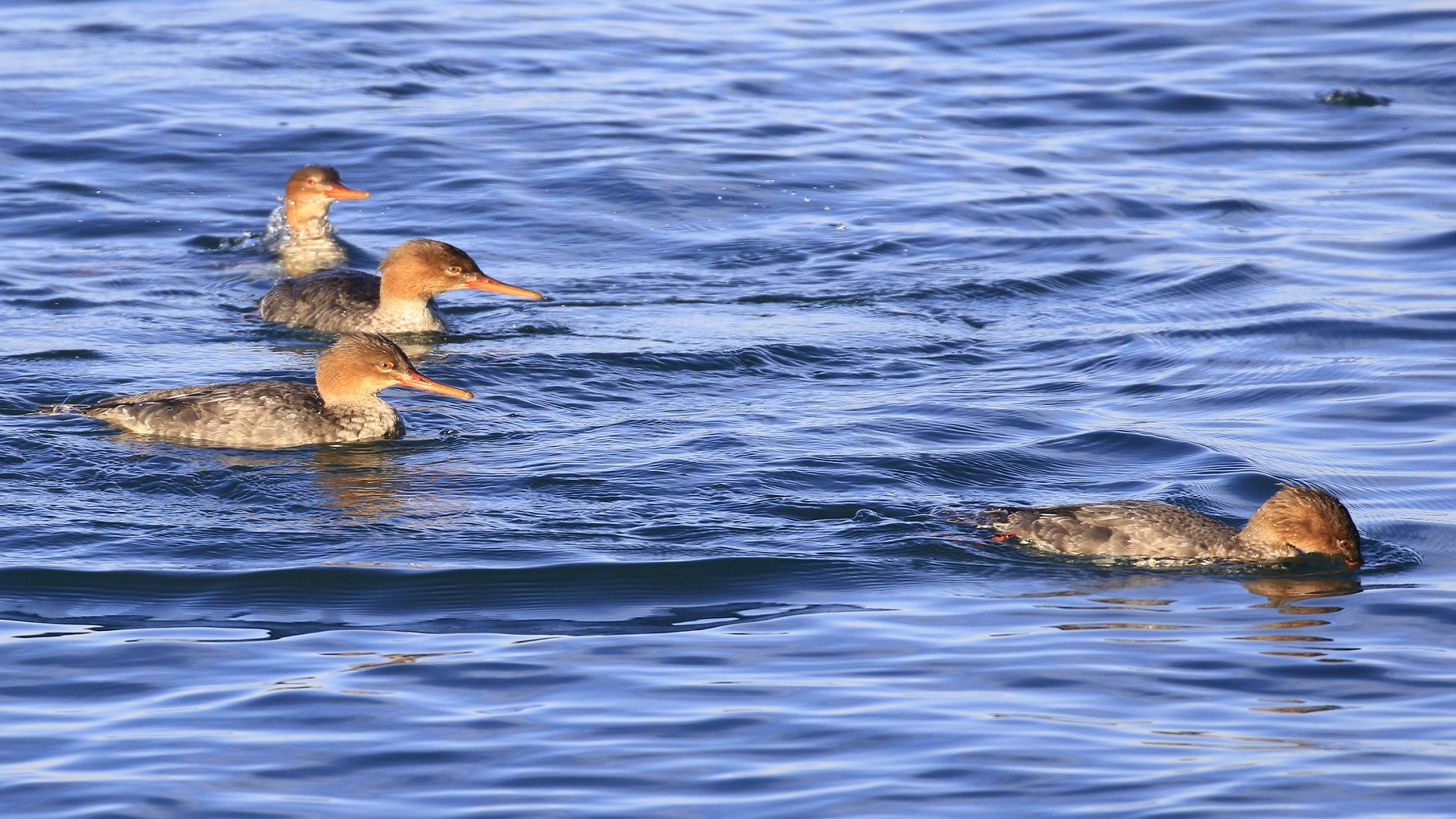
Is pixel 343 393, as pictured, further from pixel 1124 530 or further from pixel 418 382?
pixel 1124 530

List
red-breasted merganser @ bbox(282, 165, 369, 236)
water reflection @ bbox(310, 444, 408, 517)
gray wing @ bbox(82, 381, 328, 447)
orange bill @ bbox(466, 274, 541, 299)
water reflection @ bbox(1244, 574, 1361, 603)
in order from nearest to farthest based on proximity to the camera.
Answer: water reflection @ bbox(1244, 574, 1361, 603), water reflection @ bbox(310, 444, 408, 517), gray wing @ bbox(82, 381, 328, 447), orange bill @ bbox(466, 274, 541, 299), red-breasted merganser @ bbox(282, 165, 369, 236)

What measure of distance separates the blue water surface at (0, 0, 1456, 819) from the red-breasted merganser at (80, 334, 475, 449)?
0.47 feet

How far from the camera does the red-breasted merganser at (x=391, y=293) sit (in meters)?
13.8

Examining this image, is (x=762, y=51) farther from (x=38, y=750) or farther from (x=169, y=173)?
(x=38, y=750)

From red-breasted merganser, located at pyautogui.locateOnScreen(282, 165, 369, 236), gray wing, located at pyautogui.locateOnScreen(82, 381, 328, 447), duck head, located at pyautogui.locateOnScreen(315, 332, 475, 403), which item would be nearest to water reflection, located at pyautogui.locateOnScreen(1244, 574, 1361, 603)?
duck head, located at pyautogui.locateOnScreen(315, 332, 475, 403)

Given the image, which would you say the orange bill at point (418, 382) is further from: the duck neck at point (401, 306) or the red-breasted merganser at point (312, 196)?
the red-breasted merganser at point (312, 196)

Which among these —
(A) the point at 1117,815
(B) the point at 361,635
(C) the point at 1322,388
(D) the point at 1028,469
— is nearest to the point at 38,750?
(B) the point at 361,635

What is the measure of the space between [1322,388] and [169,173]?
10747 mm

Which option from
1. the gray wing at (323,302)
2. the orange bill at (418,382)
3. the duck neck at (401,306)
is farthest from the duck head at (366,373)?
the gray wing at (323,302)

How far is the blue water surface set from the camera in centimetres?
723

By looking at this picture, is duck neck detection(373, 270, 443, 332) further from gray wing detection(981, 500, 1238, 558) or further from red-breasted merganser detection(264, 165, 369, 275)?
gray wing detection(981, 500, 1238, 558)

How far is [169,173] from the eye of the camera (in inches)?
726

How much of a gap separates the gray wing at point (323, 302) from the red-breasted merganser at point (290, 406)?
259 centimetres

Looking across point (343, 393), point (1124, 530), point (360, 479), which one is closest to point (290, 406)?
point (343, 393)
